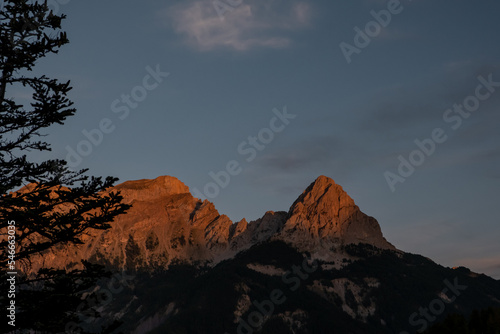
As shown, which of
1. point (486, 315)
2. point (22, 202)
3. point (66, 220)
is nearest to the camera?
point (22, 202)

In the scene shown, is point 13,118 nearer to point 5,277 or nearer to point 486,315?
point 5,277

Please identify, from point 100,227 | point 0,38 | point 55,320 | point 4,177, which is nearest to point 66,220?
point 100,227

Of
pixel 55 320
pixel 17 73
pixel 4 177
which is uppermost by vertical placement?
pixel 17 73

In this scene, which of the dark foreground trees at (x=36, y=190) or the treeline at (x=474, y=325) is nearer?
the dark foreground trees at (x=36, y=190)

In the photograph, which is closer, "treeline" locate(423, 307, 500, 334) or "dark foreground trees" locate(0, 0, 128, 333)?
"dark foreground trees" locate(0, 0, 128, 333)

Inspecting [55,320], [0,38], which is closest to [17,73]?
[0,38]

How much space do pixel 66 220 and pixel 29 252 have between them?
2246mm

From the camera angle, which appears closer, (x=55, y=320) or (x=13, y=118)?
(x=13, y=118)

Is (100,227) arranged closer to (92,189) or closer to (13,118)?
(92,189)

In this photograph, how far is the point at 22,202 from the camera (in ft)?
86.5

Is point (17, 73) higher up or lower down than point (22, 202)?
higher up

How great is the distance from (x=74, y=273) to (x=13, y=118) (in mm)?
8136

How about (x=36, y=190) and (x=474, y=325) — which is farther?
(x=474, y=325)

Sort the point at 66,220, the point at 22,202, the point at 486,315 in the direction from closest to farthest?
the point at 22,202, the point at 66,220, the point at 486,315
